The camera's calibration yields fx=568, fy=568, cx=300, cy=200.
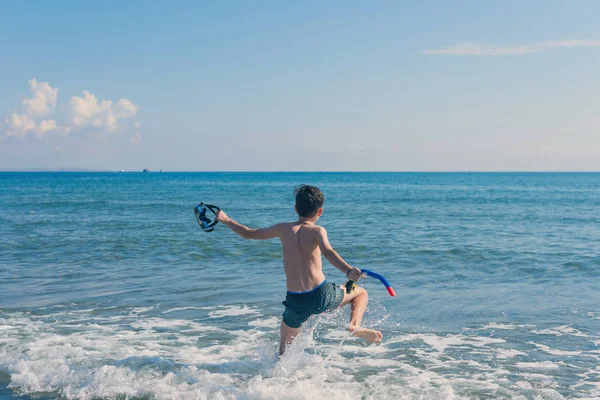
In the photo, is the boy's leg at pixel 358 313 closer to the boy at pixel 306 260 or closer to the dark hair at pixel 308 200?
the boy at pixel 306 260

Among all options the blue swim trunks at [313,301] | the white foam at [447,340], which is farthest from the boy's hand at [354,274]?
the white foam at [447,340]

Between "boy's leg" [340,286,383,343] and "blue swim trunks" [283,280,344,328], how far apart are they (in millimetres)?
158

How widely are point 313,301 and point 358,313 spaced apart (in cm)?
54

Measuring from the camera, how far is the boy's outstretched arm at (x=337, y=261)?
4938 mm

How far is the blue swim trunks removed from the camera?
5.41m

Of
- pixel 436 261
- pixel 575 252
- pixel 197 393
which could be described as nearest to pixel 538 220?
pixel 575 252

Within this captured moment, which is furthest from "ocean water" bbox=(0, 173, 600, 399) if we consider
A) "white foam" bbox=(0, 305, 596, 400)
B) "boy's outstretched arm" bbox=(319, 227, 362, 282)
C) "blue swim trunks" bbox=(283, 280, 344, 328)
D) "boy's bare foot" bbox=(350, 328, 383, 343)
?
"boy's outstretched arm" bbox=(319, 227, 362, 282)

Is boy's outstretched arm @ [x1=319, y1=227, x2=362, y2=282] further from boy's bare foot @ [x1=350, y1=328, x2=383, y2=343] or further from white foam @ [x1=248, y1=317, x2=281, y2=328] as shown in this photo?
white foam @ [x1=248, y1=317, x2=281, y2=328]

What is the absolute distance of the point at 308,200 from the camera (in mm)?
5312

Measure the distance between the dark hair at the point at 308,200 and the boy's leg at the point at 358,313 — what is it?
875 millimetres

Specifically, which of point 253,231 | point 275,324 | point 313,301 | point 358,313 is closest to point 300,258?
point 313,301

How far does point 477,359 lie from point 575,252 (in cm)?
929

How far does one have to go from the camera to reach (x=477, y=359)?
21.1 feet

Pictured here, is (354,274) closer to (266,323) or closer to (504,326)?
(266,323)
